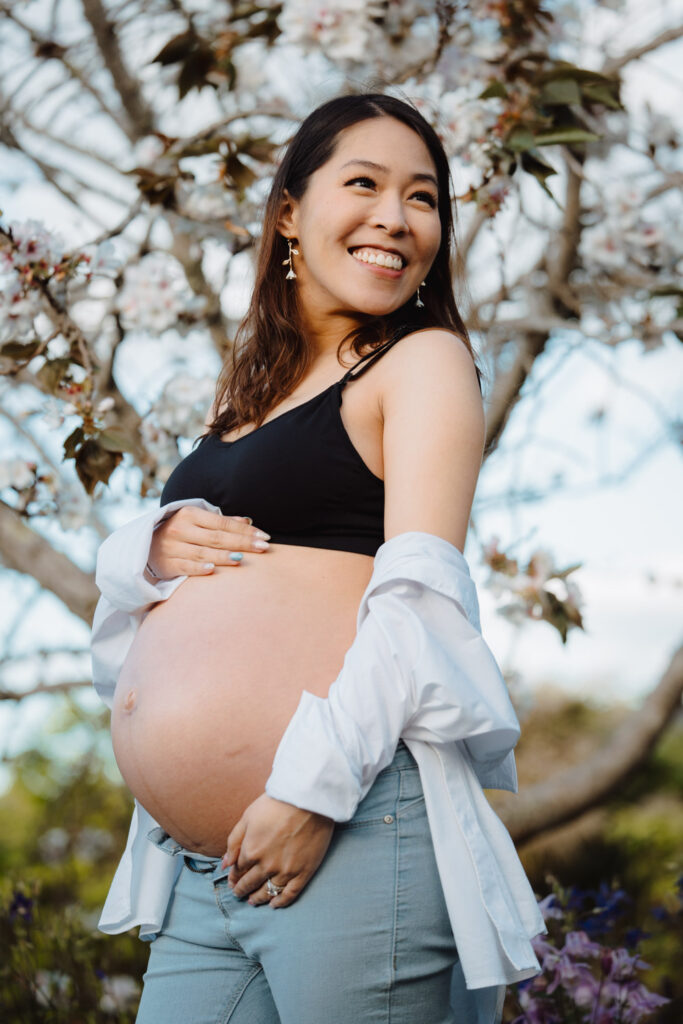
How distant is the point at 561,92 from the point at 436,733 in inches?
65.2

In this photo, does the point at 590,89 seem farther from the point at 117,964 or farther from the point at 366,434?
the point at 117,964

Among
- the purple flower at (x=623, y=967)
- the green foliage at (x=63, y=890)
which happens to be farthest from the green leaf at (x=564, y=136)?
the green foliage at (x=63, y=890)

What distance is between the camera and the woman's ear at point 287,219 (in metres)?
1.71

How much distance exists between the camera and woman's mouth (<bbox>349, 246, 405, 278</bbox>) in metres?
1.49

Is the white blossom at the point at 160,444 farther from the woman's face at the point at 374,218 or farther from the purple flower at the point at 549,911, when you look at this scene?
the purple flower at the point at 549,911

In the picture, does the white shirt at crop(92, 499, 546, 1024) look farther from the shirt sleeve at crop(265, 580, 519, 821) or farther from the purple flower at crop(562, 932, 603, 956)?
the purple flower at crop(562, 932, 603, 956)

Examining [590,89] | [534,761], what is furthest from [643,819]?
[590,89]

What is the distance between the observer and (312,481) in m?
1.35

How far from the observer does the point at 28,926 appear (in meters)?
2.71

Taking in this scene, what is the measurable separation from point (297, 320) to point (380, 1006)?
3.41 feet

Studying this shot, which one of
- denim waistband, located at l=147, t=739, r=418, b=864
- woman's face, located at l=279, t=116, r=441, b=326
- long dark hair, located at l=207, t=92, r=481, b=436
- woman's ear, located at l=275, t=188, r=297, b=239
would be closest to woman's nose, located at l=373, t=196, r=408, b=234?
woman's face, located at l=279, t=116, r=441, b=326

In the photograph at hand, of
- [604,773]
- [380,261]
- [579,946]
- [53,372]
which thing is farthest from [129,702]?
[604,773]

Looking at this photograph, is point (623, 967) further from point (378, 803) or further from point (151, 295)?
point (151, 295)

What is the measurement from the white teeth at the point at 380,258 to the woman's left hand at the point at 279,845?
79cm
